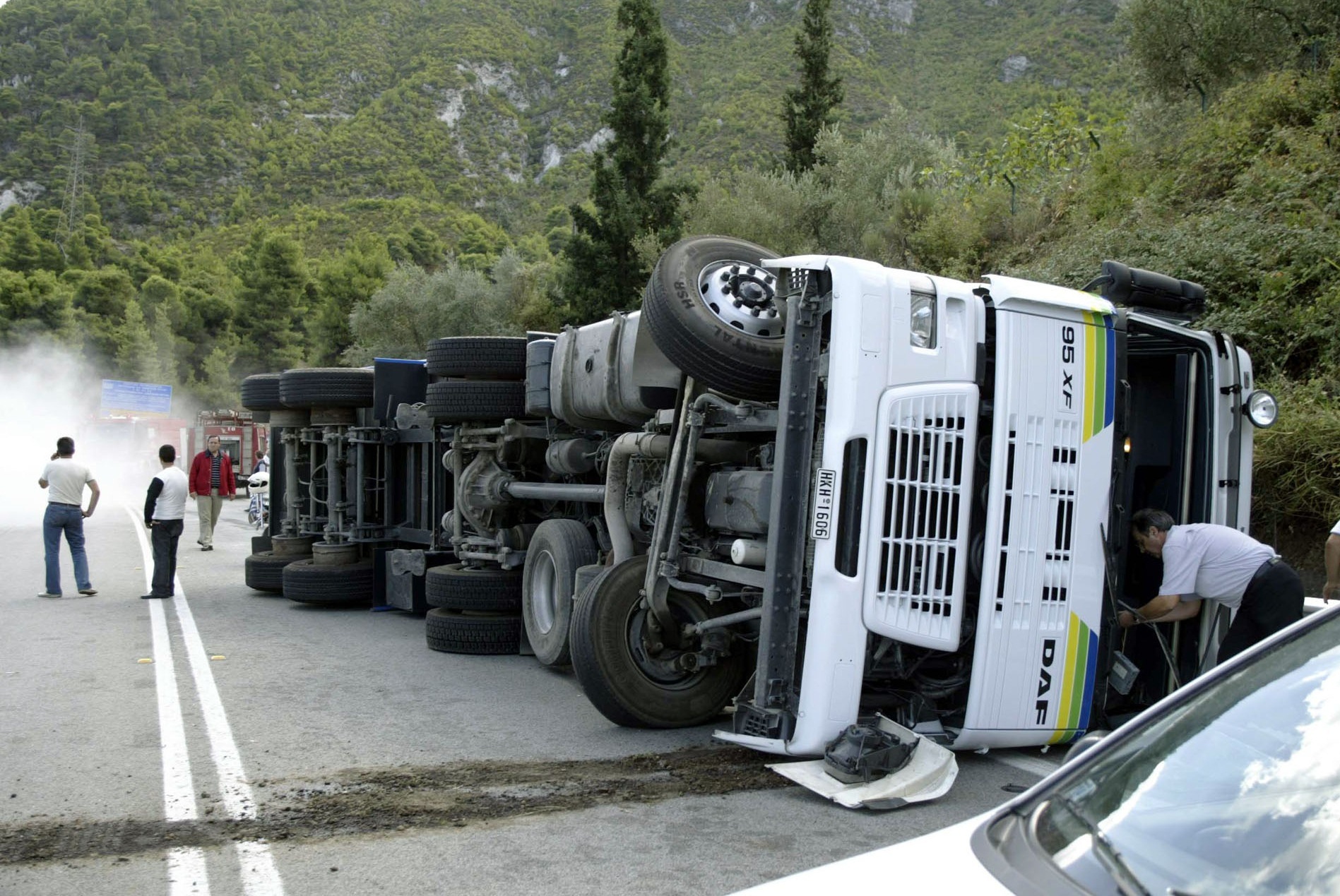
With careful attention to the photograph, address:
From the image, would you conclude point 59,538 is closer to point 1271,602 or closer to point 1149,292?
point 1149,292

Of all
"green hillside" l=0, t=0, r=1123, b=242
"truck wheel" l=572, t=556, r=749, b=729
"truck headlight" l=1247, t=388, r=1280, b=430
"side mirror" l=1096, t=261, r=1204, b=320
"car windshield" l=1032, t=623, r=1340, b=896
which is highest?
"green hillside" l=0, t=0, r=1123, b=242

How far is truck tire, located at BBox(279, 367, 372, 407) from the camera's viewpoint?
11141 mm

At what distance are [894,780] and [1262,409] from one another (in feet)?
9.29

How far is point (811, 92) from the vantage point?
31859mm

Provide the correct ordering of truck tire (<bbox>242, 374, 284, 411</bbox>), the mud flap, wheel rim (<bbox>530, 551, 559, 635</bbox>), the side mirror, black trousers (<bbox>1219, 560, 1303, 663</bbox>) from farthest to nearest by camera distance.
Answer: truck tire (<bbox>242, 374, 284, 411</bbox>), wheel rim (<bbox>530, 551, 559, 635</bbox>), the side mirror, black trousers (<bbox>1219, 560, 1303, 663</bbox>), the mud flap

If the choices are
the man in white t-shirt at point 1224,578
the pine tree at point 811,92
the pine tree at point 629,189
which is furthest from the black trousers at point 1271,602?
the pine tree at point 811,92

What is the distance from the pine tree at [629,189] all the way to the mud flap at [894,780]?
81.4ft

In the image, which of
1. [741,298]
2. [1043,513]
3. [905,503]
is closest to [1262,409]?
[1043,513]

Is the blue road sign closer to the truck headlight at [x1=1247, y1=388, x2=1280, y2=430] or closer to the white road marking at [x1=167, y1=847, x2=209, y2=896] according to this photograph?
the white road marking at [x1=167, y1=847, x2=209, y2=896]

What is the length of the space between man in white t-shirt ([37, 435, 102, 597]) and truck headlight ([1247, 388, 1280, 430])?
10.4 metres

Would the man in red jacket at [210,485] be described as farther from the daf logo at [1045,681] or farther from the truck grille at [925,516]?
the daf logo at [1045,681]

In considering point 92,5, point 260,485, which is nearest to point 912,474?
point 260,485

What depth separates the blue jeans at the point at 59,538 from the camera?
38.0ft

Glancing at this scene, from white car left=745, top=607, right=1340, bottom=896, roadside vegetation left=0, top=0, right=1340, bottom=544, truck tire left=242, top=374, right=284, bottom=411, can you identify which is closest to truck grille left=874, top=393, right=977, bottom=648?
white car left=745, top=607, right=1340, bottom=896
